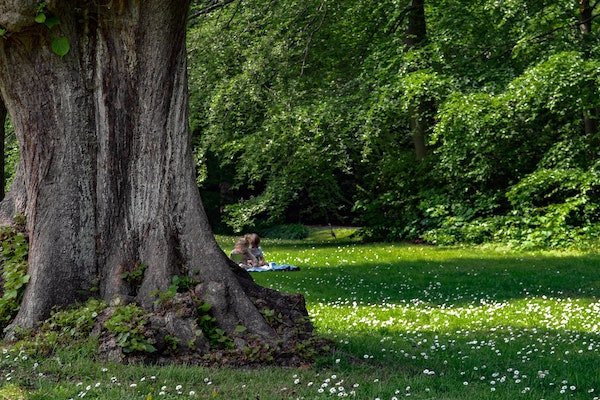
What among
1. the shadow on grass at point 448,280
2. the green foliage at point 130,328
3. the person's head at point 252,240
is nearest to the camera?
the green foliage at point 130,328

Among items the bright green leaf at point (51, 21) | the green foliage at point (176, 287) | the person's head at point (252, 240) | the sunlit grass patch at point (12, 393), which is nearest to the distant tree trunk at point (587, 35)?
the person's head at point (252, 240)

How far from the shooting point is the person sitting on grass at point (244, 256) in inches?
720

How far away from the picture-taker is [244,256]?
18344 millimetres

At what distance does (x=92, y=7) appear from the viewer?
831cm

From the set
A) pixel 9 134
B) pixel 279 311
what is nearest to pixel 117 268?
pixel 279 311

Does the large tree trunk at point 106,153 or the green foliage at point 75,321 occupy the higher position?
the large tree trunk at point 106,153

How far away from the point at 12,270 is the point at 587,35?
55.9 feet

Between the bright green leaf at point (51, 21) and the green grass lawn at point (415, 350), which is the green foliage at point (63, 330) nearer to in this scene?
the green grass lawn at point (415, 350)

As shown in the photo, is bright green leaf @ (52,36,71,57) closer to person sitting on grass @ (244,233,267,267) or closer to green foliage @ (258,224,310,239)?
person sitting on grass @ (244,233,267,267)

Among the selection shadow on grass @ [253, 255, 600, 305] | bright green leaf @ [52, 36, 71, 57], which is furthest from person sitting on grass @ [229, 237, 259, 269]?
bright green leaf @ [52, 36, 71, 57]

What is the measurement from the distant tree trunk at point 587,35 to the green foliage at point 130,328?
54.2 feet

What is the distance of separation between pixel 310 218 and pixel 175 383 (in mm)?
31705

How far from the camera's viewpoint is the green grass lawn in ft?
20.8

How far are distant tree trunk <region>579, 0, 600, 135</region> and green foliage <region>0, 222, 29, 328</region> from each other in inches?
640
